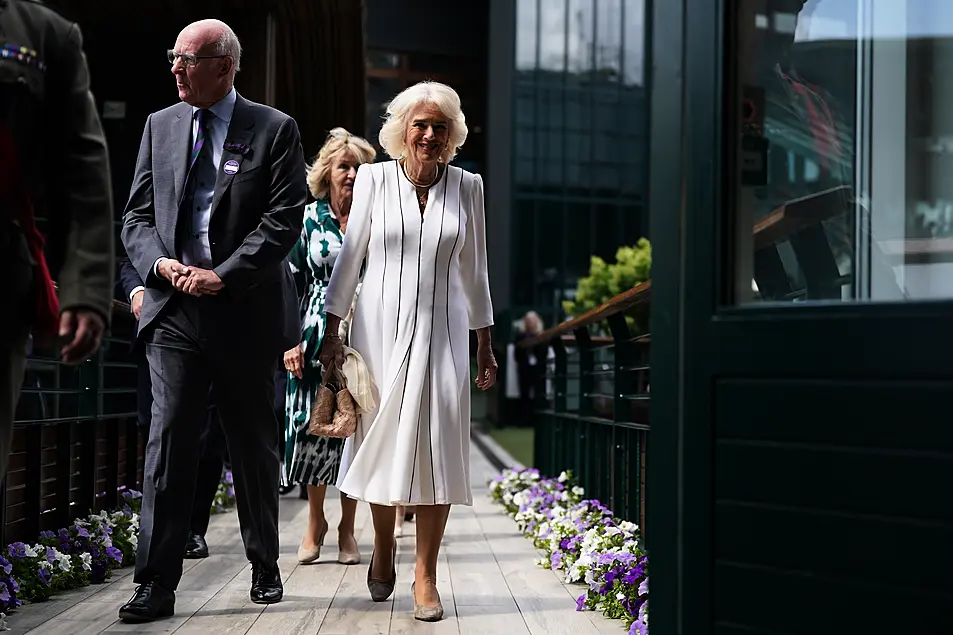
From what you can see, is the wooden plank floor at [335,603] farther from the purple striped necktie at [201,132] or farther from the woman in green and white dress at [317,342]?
the purple striped necktie at [201,132]

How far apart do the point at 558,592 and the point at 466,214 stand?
1.50m

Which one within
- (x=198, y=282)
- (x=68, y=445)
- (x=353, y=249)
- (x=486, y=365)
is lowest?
(x=68, y=445)

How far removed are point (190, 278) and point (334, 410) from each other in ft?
2.20

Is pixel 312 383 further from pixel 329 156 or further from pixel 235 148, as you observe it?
pixel 235 148

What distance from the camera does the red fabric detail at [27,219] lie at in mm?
2395

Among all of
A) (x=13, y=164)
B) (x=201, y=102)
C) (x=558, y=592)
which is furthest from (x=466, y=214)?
(x=13, y=164)

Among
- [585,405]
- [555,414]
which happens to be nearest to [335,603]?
[585,405]

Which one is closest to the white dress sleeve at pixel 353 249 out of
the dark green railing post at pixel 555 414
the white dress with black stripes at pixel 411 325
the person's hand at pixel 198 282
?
the white dress with black stripes at pixel 411 325

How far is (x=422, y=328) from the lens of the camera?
4.32 m

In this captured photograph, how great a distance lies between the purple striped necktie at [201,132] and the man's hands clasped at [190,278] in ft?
1.19

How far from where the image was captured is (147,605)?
4074 mm

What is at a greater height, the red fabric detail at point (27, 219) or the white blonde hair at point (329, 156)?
the white blonde hair at point (329, 156)

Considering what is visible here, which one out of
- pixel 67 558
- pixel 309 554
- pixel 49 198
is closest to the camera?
pixel 49 198

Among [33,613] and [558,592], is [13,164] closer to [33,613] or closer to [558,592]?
[33,613]
